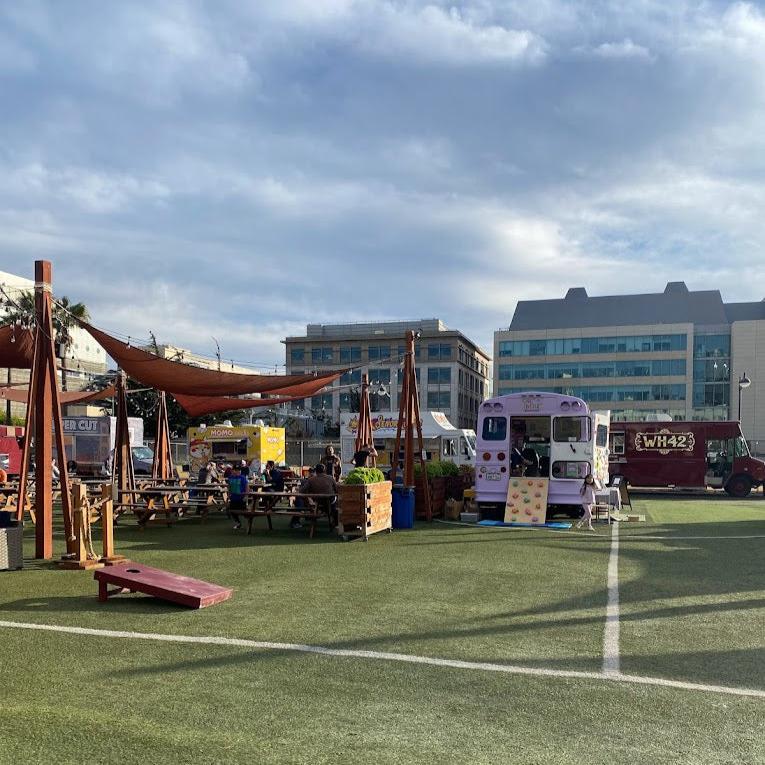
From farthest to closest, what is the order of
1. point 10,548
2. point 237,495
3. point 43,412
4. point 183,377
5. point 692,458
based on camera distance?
point 692,458 → point 237,495 → point 183,377 → point 43,412 → point 10,548

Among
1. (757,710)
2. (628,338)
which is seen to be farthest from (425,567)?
(628,338)

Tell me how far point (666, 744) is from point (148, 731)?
8.89 ft

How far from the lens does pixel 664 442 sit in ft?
79.7

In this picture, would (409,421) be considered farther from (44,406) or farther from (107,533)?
(44,406)

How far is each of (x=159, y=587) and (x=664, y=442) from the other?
68.4ft

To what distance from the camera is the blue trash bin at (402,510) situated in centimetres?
1342

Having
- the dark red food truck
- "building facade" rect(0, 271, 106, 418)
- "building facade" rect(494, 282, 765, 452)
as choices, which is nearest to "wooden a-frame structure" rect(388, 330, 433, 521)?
the dark red food truck

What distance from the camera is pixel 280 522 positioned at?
1495 cm

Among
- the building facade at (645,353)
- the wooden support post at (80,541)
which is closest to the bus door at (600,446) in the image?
the wooden support post at (80,541)

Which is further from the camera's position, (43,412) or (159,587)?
(43,412)

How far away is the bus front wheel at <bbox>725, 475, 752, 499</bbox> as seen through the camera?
23.6 metres

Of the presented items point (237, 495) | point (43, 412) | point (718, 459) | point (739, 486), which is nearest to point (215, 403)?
point (237, 495)

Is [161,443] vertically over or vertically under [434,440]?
over

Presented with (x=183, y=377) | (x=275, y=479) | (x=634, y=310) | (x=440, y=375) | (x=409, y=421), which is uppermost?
(x=634, y=310)
